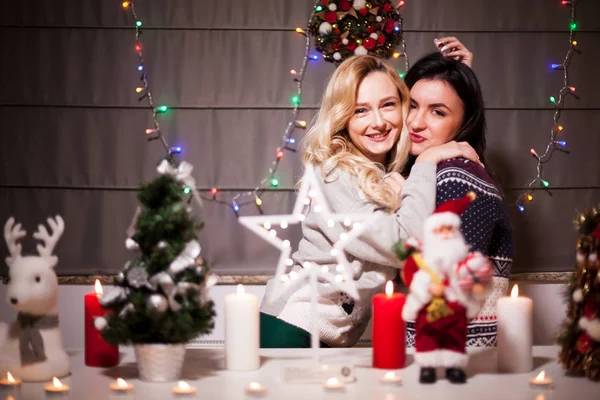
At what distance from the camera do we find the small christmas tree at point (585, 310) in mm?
1329

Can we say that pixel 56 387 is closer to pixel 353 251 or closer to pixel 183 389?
pixel 183 389

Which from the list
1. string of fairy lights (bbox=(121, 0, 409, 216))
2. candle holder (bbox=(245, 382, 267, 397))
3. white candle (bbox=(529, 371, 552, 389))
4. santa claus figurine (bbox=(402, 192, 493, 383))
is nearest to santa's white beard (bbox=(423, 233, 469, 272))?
santa claus figurine (bbox=(402, 192, 493, 383))

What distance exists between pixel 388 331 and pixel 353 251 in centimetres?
51

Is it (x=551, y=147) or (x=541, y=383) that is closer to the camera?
(x=541, y=383)

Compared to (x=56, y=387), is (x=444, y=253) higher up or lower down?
higher up

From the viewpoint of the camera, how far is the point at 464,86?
7.20ft

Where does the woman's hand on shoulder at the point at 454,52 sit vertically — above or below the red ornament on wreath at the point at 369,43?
below

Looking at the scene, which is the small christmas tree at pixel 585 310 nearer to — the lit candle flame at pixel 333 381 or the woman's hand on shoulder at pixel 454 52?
the lit candle flame at pixel 333 381

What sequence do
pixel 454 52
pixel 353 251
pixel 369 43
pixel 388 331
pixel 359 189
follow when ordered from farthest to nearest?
pixel 369 43, pixel 454 52, pixel 359 189, pixel 353 251, pixel 388 331

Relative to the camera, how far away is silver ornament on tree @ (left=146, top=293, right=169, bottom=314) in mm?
1310

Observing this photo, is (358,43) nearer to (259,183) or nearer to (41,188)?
(259,183)

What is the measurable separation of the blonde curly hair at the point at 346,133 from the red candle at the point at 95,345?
81 cm

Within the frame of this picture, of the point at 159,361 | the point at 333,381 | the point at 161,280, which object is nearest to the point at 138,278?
the point at 161,280

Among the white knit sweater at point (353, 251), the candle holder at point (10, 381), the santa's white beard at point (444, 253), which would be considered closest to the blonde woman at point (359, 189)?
the white knit sweater at point (353, 251)
